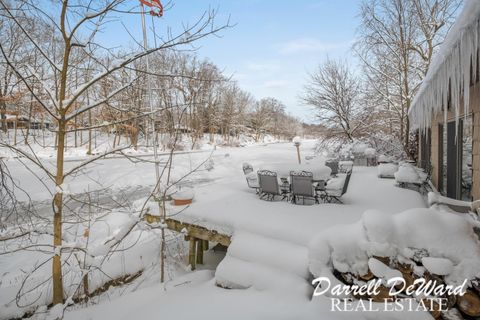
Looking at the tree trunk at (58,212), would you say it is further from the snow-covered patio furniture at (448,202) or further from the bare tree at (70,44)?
the snow-covered patio furniture at (448,202)

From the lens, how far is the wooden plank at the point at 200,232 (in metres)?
4.65

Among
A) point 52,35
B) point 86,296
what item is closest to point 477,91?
point 52,35

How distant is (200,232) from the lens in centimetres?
505

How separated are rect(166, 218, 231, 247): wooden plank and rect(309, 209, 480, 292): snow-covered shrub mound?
1.87 meters

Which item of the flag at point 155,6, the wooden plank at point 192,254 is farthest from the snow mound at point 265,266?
the flag at point 155,6

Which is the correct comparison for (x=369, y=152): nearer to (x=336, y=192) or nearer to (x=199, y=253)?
(x=336, y=192)

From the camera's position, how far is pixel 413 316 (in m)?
2.66

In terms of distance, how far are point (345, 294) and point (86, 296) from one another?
4.11 m

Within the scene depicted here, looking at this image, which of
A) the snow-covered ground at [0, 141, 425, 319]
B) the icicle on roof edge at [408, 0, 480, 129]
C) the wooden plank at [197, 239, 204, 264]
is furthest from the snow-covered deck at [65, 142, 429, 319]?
the icicle on roof edge at [408, 0, 480, 129]

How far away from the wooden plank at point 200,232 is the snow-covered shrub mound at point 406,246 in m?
1.87

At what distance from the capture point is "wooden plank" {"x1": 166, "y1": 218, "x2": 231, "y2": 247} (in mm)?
4652

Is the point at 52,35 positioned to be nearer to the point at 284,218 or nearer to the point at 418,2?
the point at 284,218

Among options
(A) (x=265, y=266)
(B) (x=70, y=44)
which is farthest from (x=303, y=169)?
(B) (x=70, y=44)

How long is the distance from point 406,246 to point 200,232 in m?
3.46
